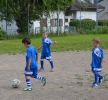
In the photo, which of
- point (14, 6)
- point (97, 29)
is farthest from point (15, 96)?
point (97, 29)

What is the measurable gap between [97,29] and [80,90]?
103ft

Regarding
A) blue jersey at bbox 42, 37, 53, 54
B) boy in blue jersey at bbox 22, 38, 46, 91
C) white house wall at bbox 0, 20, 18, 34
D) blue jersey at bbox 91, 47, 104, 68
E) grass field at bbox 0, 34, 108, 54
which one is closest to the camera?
boy in blue jersey at bbox 22, 38, 46, 91

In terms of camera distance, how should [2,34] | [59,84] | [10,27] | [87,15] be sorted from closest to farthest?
[59,84] < [2,34] < [10,27] < [87,15]

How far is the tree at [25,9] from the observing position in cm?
3086

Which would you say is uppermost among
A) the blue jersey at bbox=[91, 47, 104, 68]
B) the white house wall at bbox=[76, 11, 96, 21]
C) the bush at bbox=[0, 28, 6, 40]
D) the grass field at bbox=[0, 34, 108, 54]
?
the white house wall at bbox=[76, 11, 96, 21]

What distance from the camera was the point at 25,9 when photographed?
32.0 m

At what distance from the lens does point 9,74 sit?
1120cm

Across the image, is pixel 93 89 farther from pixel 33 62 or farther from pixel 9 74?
pixel 9 74

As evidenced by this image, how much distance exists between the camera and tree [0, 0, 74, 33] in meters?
30.9

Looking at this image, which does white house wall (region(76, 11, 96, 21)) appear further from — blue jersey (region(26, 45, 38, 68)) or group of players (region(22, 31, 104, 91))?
blue jersey (region(26, 45, 38, 68))

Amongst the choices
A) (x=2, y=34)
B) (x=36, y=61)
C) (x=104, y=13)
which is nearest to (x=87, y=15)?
(x=104, y=13)

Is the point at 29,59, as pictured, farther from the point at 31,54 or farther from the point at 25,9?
the point at 25,9

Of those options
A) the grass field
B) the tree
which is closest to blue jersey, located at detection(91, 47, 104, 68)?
the grass field

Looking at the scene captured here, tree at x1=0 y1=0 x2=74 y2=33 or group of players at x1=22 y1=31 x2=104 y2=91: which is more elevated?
tree at x1=0 y1=0 x2=74 y2=33
